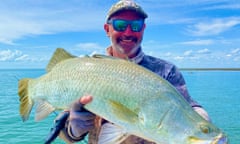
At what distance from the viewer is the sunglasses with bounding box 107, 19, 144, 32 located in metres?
3.76

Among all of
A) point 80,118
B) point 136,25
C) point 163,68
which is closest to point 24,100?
point 80,118

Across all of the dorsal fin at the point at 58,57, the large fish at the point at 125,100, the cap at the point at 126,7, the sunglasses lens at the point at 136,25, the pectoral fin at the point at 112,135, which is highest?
the cap at the point at 126,7

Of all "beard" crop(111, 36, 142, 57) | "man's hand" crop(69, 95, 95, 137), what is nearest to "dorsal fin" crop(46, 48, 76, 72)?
"man's hand" crop(69, 95, 95, 137)

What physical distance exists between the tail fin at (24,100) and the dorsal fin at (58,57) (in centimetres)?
30

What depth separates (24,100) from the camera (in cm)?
344

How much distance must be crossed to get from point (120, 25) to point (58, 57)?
84 cm

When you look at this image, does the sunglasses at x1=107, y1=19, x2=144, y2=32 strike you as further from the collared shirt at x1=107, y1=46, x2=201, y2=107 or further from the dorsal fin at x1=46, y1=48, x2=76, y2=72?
the dorsal fin at x1=46, y1=48, x2=76, y2=72

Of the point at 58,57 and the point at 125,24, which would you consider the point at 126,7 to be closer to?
the point at 125,24

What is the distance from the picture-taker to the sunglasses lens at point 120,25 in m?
3.76

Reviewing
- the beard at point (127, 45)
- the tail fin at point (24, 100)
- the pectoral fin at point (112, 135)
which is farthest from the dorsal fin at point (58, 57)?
the pectoral fin at point (112, 135)

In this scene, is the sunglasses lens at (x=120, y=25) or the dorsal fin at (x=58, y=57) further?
the sunglasses lens at (x=120, y=25)

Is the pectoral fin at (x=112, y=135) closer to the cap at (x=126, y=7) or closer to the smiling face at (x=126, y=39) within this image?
the smiling face at (x=126, y=39)

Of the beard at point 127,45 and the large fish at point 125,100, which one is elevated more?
the beard at point 127,45

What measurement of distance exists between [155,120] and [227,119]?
20.2 m
